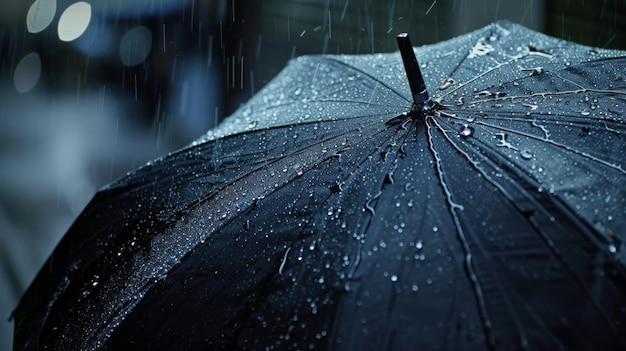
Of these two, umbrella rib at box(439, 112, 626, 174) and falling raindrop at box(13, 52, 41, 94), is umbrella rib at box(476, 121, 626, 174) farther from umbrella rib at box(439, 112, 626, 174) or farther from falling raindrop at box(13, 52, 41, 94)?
falling raindrop at box(13, 52, 41, 94)

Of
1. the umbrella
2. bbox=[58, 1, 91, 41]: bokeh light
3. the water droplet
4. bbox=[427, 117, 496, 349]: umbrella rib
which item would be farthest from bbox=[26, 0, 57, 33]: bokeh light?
bbox=[427, 117, 496, 349]: umbrella rib

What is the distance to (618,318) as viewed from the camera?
55.2 inches

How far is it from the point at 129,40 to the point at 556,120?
969 cm

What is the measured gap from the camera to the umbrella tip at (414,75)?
6.22 feet

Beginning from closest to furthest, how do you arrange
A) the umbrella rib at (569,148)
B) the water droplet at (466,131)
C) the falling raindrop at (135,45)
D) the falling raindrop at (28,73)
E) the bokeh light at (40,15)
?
the umbrella rib at (569,148) < the water droplet at (466,131) < the falling raindrop at (135,45) < the bokeh light at (40,15) < the falling raindrop at (28,73)

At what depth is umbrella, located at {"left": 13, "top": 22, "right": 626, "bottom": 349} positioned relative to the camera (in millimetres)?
1468

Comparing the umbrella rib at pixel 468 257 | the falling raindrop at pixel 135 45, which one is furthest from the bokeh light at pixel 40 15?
the umbrella rib at pixel 468 257

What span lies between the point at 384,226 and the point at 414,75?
507 millimetres

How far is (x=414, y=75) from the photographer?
192 cm

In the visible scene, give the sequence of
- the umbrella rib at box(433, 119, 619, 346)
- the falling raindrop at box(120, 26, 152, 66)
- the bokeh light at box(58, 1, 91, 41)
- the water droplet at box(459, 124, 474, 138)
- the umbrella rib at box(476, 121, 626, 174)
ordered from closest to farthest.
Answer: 1. the umbrella rib at box(433, 119, 619, 346)
2. the umbrella rib at box(476, 121, 626, 174)
3. the water droplet at box(459, 124, 474, 138)
4. the falling raindrop at box(120, 26, 152, 66)
5. the bokeh light at box(58, 1, 91, 41)

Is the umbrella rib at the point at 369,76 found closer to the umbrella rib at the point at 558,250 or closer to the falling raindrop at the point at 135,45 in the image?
the umbrella rib at the point at 558,250

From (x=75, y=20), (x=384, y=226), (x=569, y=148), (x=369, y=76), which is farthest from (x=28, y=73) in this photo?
(x=569, y=148)

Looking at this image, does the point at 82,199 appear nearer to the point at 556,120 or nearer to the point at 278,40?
the point at 278,40

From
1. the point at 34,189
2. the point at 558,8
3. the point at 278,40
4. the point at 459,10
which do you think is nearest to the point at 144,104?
the point at 278,40
